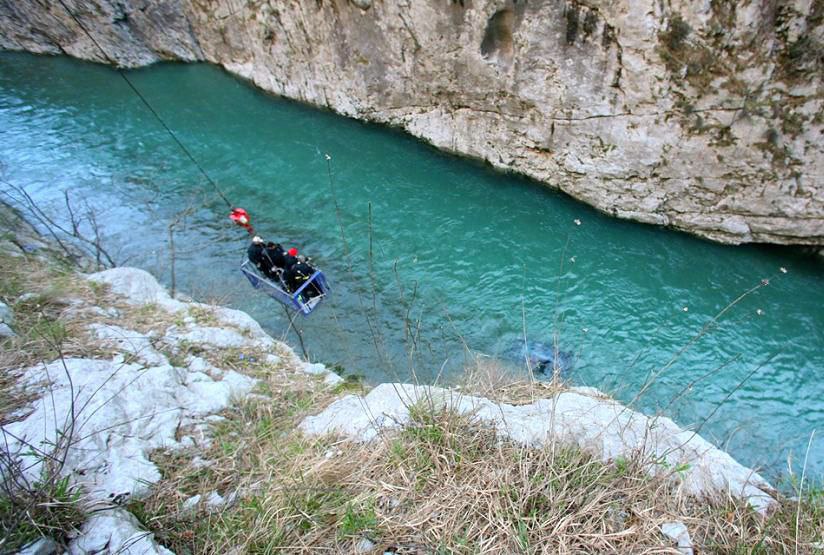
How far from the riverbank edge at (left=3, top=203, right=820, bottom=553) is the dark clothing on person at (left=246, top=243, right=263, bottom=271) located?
2.10 meters

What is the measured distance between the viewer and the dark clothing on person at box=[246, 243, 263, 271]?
789cm

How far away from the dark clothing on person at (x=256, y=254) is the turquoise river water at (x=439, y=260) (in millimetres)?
650

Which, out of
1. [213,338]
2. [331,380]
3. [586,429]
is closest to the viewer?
[586,429]

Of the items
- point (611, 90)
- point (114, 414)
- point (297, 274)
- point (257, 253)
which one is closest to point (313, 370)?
point (114, 414)

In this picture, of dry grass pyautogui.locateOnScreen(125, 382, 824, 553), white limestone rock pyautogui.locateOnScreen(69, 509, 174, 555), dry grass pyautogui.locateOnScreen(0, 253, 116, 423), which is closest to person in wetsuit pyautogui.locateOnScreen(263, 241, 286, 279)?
dry grass pyautogui.locateOnScreen(0, 253, 116, 423)

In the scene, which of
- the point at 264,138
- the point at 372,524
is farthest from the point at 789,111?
the point at 264,138

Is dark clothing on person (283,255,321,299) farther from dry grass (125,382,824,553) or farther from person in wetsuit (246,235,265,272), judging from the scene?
dry grass (125,382,824,553)

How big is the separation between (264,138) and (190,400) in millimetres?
10575

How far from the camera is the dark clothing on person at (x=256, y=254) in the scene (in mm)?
7887

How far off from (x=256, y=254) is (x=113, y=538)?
6.21 meters

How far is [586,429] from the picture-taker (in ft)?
9.94

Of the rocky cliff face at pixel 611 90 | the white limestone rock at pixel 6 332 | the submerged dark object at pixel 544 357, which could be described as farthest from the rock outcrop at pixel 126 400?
the rocky cliff face at pixel 611 90

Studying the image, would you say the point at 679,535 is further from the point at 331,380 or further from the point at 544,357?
the point at 544,357

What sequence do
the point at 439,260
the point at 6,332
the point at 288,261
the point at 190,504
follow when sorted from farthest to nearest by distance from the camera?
the point at 439,260 → the point at 288,261 → the point at 6,332 → the point at 190,504
